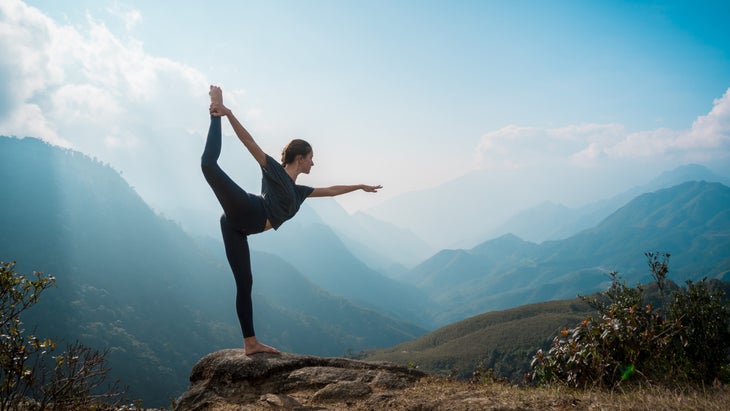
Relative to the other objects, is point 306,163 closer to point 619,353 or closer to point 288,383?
point 288,383

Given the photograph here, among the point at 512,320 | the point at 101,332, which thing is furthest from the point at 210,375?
the point at 101,332

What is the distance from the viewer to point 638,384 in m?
5.03

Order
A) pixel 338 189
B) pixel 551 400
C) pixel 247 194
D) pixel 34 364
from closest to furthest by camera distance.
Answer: pixel 551 400, pixel 34 364, pixel 247 194, pixel 338 189

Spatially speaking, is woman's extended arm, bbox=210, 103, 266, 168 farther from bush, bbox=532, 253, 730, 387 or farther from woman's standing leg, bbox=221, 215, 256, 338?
bush, bbox=532, 253, 730, 387

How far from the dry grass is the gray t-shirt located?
2817mm

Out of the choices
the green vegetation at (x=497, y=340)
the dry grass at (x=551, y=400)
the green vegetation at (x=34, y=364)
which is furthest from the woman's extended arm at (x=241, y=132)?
the green vegetation at (x=497, y=340)

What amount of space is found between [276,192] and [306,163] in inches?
27.6

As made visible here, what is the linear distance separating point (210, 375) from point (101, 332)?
197 metres

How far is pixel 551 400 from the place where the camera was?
168 inches

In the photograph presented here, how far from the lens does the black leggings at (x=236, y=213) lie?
216 inches

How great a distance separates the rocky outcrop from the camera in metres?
5.34

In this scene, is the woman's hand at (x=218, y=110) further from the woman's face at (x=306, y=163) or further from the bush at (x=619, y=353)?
the bush at (x=619, y=353)

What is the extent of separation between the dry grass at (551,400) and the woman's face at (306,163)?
11.3ft

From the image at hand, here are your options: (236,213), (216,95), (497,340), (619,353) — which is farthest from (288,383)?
(497,340)
